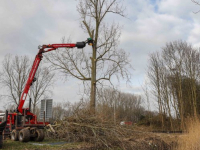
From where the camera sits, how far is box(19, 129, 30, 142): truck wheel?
9872 mm

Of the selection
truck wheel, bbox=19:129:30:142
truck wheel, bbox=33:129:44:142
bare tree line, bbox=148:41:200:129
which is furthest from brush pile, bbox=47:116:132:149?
bare tree line, bbox=148:41:200:129

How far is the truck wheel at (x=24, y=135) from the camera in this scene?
9872mm

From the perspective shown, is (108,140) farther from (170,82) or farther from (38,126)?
(170,82)

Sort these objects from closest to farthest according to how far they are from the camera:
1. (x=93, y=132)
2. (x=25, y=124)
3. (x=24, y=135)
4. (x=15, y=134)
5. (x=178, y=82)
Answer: (x=93, y=132), (x=24, y=135), (x=15, y=134), (x=25, y=124), (x=178, y=82)

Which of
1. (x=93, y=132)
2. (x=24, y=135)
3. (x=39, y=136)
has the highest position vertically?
(x=93, y=132)

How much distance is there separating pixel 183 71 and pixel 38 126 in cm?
2128

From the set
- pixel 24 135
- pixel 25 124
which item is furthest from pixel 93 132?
pixel 25 124

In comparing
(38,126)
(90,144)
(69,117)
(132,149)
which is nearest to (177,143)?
(132,149)

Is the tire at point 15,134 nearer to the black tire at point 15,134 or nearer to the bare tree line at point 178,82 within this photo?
the black tire at point 15,134

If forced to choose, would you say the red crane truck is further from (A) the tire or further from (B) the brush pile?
(B) the brush pile

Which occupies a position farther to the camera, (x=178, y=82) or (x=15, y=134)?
(x=178, y=82)

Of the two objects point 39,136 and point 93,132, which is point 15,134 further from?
point 93,132

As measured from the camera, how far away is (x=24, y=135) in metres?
9.87

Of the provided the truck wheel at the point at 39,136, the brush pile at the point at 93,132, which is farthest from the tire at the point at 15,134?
the brush pile at the point at 93,132
